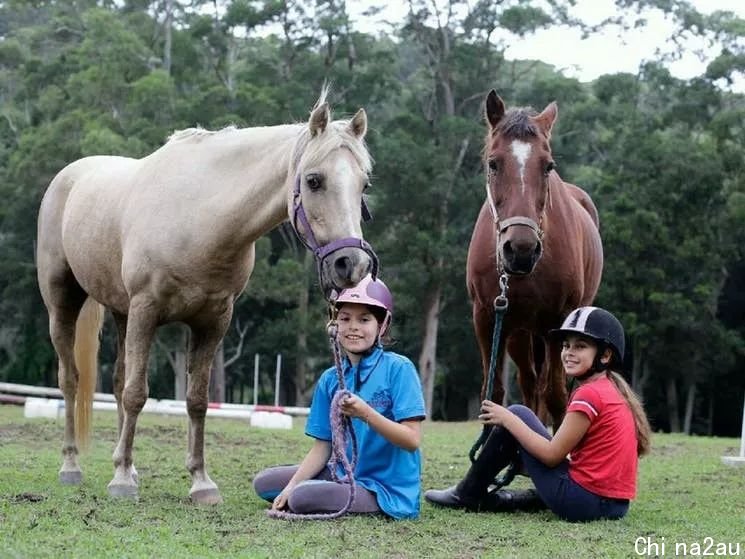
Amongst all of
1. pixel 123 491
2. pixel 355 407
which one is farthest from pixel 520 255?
pixel 123 491

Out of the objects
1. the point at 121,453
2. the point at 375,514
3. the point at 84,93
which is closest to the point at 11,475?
the point at 121,453

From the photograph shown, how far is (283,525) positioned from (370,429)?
64 cm

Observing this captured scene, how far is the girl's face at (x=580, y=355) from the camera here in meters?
5.02

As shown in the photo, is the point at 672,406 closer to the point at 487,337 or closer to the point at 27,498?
the point at 487,337

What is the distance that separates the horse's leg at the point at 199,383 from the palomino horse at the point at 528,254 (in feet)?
5.42

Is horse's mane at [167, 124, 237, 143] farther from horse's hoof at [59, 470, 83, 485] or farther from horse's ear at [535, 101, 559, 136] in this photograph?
horse's hoof at [59, 470, 83, 485]

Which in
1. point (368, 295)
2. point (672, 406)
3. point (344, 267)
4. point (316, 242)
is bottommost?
point (672, 406)

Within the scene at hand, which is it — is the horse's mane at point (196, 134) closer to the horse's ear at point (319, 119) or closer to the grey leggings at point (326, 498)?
the horse's ear at point (319, 119)

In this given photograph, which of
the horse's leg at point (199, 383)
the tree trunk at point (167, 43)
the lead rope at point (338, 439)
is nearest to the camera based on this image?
the lead rope at point (338, 439)

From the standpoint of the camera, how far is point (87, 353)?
7.30m

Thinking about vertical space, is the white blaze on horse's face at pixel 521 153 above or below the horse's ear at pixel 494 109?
below

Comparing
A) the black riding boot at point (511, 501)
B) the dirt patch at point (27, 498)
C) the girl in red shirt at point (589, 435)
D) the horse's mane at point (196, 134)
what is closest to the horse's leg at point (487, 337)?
the black riding boot at point (511, 501)

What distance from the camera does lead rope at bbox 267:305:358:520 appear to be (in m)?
4.74

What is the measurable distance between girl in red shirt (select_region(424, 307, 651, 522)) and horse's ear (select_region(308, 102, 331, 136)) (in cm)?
156
